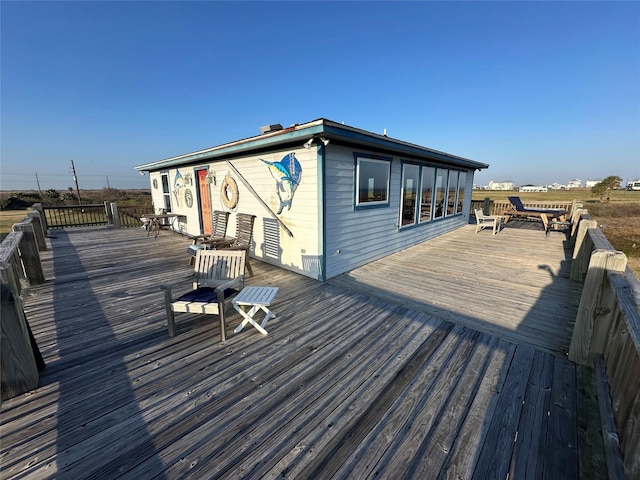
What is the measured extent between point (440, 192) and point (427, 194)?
1224 millimetres

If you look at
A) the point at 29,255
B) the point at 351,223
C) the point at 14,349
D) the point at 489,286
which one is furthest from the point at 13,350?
the point at 489,286

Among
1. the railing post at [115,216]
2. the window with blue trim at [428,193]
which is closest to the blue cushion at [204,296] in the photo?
the window with blue trim at [428,193]

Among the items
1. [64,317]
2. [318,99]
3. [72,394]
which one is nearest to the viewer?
[72,394]

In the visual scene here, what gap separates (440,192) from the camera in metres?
8.49

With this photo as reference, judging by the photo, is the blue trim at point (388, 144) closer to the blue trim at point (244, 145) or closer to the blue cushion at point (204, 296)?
the blue trim at point (244, 145)

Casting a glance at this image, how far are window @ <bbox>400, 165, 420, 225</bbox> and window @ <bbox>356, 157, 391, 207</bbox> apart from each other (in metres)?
0.83

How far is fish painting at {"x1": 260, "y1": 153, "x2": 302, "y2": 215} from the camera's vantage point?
15.5 feet

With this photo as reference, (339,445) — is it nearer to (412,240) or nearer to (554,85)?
(412,240)

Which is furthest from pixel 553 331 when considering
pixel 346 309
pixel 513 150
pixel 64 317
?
pixel 513 150

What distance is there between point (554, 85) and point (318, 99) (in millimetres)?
12551

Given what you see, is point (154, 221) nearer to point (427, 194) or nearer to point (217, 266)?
point (217, 266)

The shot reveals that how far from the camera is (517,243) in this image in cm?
744

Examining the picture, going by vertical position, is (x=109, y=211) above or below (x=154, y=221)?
above

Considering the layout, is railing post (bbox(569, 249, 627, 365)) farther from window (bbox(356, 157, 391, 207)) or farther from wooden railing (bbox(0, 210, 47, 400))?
wooden railing (bbox(0, 210, 47, 400))
